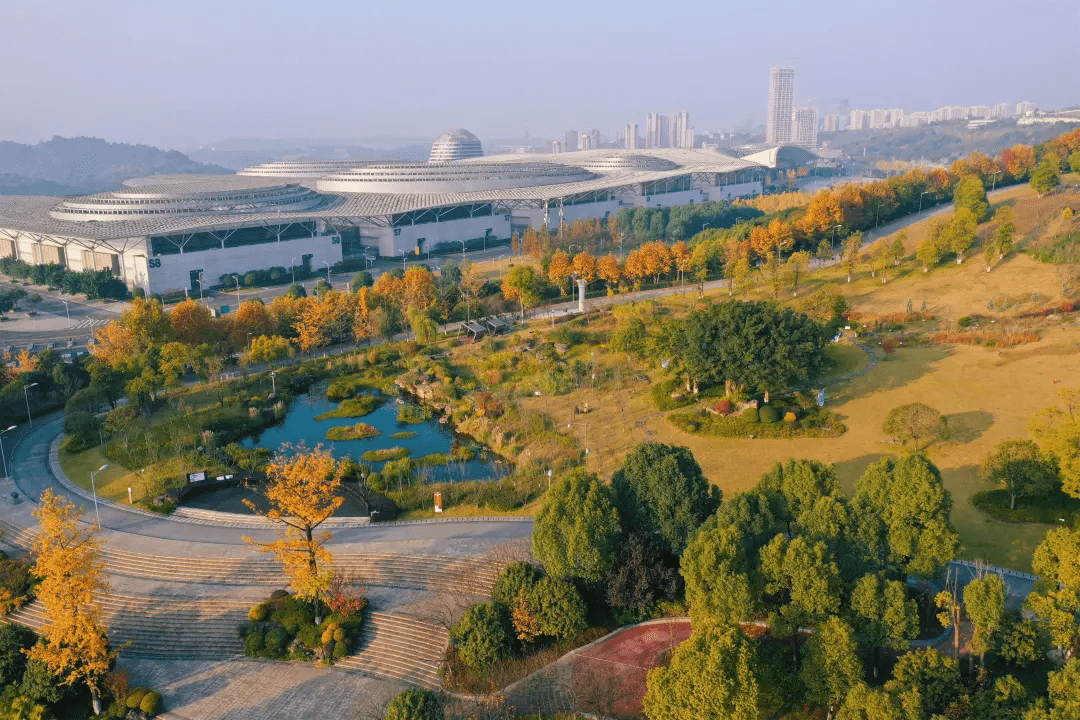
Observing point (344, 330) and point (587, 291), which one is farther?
point (587, 291)

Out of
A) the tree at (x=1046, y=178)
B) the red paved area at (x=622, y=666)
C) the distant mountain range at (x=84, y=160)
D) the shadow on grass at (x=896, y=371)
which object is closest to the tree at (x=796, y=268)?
the shadow on grass at (x=896, y=371)

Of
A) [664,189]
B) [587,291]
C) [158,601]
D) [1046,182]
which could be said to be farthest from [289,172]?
[158,601]

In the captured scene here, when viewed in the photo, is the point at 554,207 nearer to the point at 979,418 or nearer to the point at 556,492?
the point at 979,418

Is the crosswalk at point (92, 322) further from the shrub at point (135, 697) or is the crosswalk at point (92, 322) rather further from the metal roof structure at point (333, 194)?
the shrub at point (135, 697)

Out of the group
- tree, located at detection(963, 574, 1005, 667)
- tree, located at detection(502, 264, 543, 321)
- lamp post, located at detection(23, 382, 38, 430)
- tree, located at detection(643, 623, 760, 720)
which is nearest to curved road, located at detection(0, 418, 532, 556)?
lamp post, located at detection(23, 382, 38, 430)

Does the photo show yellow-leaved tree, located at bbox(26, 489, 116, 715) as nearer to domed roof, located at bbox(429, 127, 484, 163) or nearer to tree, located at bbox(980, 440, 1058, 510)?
tree, located at bbox(980, 440, 1058, 510)

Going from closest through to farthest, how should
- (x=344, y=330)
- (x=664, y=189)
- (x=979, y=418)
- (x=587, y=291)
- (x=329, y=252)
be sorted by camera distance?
(x=979, y=418), (x=344, y=330), (x=587, y=291), (x=329, y=252), (x=664, y=189)

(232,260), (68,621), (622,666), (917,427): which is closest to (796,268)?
(917,427)
